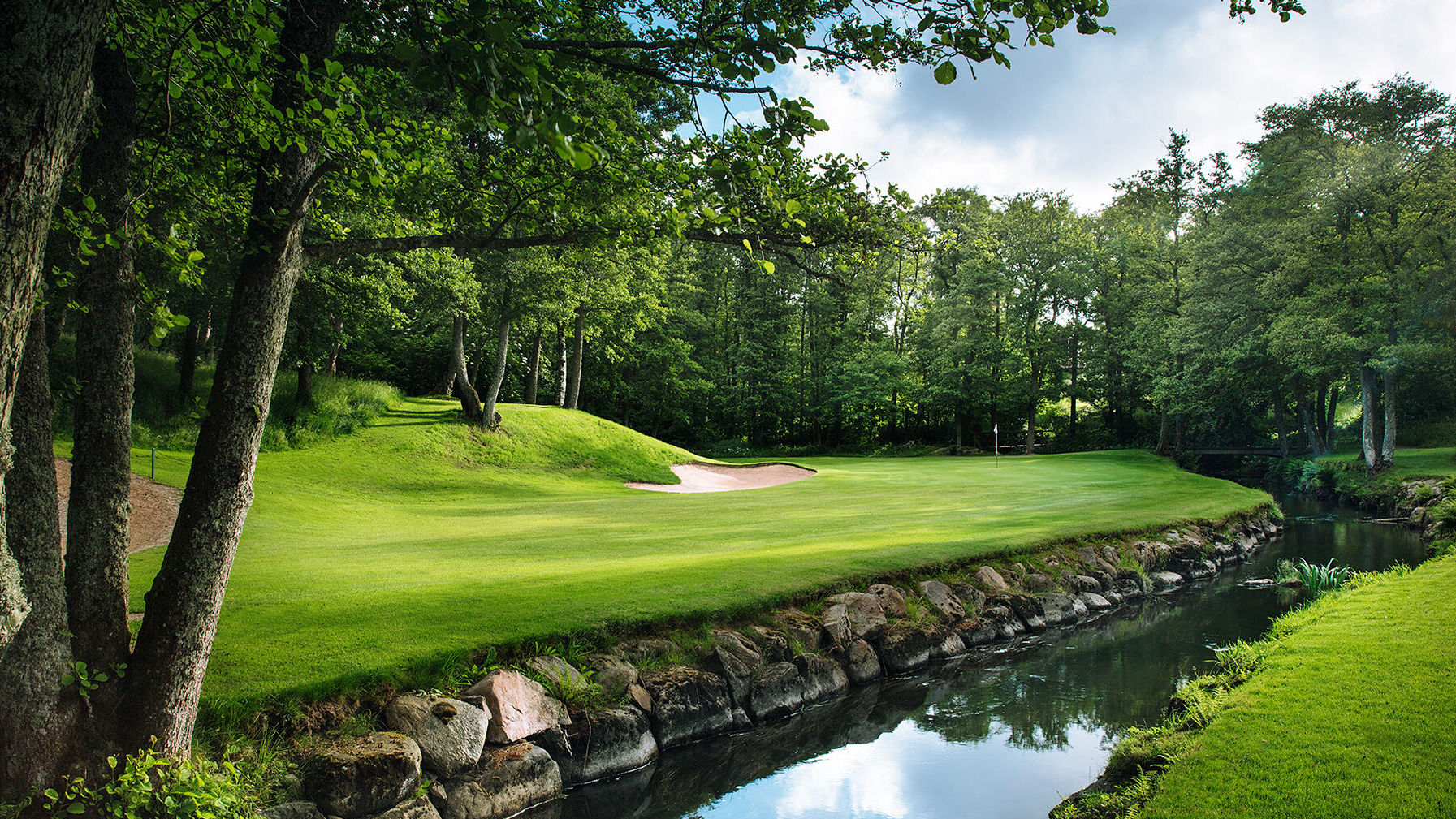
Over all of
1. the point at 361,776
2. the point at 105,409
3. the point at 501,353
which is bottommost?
the point at 361,776

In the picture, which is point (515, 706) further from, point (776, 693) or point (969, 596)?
point (969, 596)

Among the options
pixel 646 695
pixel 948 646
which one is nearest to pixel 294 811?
pixel 646 695

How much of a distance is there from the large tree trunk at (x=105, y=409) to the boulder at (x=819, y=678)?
5.54 metres

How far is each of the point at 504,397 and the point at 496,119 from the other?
4492 cm

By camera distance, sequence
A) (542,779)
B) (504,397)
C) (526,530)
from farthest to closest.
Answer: (504,397) → (526,530) → (542,779)

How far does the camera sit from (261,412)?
4465mm

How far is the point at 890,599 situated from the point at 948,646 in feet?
3.10

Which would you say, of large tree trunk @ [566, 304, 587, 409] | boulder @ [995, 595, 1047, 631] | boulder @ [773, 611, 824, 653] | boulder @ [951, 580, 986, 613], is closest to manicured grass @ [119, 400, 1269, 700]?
boulder @ [773, 611, 824, 653]

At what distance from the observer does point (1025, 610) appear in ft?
32.6

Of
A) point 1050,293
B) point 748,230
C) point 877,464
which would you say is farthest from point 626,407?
point 748,230

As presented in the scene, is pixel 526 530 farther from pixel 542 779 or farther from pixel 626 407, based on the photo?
pixel 626 407

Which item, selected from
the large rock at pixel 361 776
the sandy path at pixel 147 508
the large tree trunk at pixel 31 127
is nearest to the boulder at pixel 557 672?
the large rock at pixel 361 776

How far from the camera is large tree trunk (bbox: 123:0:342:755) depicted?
4.20 meters

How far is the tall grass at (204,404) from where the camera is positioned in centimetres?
1661
